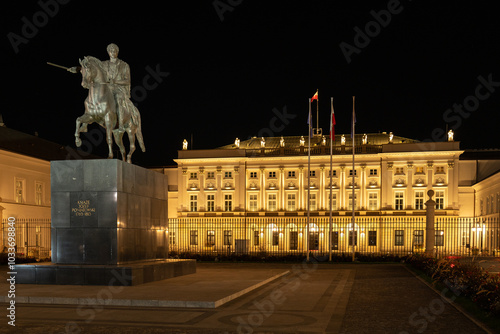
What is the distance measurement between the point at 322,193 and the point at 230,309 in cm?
5798

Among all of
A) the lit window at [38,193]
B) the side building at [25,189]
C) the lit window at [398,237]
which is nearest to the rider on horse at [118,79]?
the side building at [25,189]

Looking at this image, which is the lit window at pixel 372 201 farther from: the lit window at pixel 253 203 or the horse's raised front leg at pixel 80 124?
the horse's raised front leg at pixel 80 124

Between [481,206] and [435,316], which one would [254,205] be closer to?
[481,206]

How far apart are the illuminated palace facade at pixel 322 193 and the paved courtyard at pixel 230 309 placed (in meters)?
46.8

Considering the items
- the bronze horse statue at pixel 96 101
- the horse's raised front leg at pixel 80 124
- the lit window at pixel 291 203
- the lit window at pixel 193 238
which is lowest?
the lit window at pixel 193 238

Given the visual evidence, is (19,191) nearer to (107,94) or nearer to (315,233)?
(107,94)

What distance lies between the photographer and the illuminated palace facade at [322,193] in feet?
216

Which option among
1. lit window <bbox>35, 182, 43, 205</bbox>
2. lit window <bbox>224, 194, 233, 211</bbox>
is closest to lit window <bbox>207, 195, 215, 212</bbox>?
lit window <bbox>224, 194, 233, 211</bbox>

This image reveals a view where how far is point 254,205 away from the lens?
236ft

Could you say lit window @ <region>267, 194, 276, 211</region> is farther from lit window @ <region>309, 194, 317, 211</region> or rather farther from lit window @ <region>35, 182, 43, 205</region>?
lit window @ <region>35, 182, 43, 205</region>

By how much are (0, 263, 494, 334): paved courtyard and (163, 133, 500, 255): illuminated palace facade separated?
4684cm

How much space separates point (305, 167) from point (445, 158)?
669 inches

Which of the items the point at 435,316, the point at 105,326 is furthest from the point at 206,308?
the point at 435,316

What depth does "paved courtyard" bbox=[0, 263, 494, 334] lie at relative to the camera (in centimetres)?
1079
